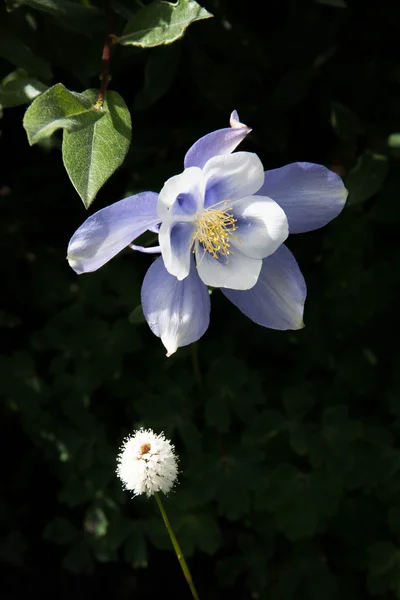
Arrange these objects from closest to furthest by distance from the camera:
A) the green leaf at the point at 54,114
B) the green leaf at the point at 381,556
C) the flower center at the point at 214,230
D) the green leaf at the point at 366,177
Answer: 1. the green leaf at the point at 54,114
2. the flower center at the point at 214,230
3. the green leaf at the point at 366,177
4. the green leaf at the point at 381,556

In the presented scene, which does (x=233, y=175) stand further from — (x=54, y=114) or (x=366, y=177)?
(x=366, y=177)

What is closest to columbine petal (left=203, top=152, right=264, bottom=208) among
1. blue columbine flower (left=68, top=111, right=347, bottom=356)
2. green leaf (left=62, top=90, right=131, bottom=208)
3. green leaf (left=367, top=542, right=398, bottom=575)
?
blue columbine flower (left=68, top=111, right=347, bottom=356)

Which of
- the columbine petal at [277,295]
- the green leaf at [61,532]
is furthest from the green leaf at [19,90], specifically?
the green leaf at [61,532]

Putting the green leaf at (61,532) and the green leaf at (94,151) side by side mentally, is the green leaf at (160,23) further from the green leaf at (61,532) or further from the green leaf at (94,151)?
the green leaf at (61,532)

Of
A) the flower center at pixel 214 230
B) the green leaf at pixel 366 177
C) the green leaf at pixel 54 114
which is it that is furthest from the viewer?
the green leaf at pixel 366 177

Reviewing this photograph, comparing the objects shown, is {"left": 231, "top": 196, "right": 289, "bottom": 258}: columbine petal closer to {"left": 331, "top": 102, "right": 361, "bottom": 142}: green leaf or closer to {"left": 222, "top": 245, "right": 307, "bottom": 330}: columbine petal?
{"left": 222, "top": 245, "right": 307, "bottom": 330}: columbine petal

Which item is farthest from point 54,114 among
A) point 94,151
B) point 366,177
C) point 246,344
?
point 246,344

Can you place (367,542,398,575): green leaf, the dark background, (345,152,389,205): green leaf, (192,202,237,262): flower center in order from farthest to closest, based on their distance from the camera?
(367,542,398,575): green leaf < the dark background < (345,152,389,205): green leaf < (192,202,237,262): flower center
